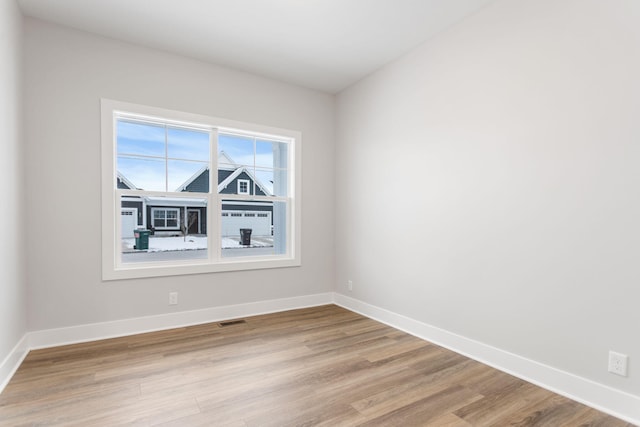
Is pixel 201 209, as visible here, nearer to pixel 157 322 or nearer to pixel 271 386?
pixel 157 322

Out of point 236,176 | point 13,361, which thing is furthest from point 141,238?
point 13,361

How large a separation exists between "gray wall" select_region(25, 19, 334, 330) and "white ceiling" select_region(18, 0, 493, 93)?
19cm

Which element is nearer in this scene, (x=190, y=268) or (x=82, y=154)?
(x=82, y=154)

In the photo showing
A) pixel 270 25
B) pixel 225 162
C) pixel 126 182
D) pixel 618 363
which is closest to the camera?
pixel 618 363

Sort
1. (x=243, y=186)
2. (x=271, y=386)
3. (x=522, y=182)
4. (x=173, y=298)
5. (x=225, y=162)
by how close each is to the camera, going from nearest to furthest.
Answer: (x=271, y=386) < (x=522, y=182) < (x=173, y=298) < (x=225, y=162) < (x=243, y=186)

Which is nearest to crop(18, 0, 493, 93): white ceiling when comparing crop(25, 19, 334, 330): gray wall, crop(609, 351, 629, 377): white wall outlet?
crop(25, 19, 334, 330): gray wall

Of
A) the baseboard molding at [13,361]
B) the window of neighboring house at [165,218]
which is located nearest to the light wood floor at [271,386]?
the baseboard molding at [13,361]

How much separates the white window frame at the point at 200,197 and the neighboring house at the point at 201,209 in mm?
66

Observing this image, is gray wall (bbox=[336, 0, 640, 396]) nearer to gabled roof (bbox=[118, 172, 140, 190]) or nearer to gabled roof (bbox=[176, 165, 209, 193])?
gabled roof (bbox=[176, 165, 209, 193])

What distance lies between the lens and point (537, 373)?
231 cm

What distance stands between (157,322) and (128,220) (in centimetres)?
107

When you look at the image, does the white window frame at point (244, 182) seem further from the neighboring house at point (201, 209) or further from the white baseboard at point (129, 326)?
the white baseboard at point (129, 326)

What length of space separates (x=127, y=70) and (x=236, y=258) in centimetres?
222

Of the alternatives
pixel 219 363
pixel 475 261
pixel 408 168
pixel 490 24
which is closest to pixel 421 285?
pixel 475 261
